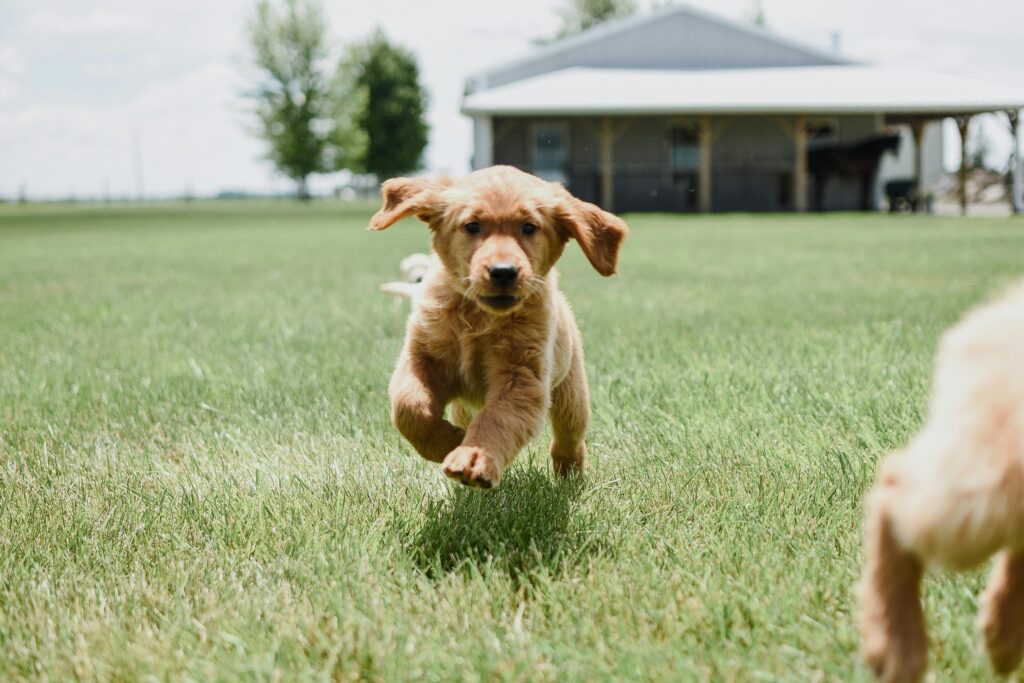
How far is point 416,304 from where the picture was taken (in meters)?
3.07

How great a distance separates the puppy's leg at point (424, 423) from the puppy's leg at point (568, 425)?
18.7 inches

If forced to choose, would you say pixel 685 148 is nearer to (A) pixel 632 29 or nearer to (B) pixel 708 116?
(B) pixel 708 116

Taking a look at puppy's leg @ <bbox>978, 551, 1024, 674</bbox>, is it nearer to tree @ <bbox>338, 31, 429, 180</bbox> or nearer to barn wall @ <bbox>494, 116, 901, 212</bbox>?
barn wall @ <bbox>494, 116, 901, 212</bbox>

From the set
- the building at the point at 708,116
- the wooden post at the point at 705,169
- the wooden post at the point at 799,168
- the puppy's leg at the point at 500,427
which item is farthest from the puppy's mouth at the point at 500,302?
the wooden post at the point at 799,168

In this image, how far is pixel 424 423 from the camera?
2648mm

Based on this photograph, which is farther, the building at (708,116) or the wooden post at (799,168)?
the wooden post at (799,168)

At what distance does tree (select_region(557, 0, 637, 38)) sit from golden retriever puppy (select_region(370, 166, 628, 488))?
5839cm

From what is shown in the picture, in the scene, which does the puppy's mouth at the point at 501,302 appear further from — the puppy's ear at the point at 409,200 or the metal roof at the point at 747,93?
the metal roof at the point at 747,93

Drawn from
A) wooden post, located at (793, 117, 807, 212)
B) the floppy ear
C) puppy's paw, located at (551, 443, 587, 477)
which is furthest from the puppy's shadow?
wooden post, located at (793, 117, 807, 212)

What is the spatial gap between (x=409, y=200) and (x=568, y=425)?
0.89 meters

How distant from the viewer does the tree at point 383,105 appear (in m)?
60.1

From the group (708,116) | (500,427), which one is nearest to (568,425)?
(500,427)

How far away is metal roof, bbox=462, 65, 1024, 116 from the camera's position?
26.0 m

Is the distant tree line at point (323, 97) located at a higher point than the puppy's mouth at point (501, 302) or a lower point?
higher
